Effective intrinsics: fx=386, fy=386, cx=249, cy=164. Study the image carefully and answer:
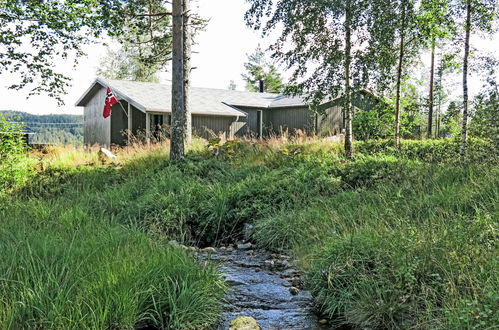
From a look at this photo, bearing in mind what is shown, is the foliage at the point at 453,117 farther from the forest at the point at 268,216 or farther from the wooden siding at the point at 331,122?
the wooden siding at the point at 331,122

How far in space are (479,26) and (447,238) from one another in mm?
10063

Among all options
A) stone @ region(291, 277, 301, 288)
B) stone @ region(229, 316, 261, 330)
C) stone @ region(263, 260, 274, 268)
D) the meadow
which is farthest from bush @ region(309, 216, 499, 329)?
stone @ region(263, 260, 274, 268)

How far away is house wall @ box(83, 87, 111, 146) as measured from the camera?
20.4 m

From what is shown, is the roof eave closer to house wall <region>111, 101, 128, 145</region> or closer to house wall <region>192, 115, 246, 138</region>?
house wall <region>111, 101, 128, 145</region>

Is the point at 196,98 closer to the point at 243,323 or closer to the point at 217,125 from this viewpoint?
the point at 217,125

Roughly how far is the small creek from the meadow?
0.18 meters

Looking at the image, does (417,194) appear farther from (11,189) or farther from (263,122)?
(263,122)

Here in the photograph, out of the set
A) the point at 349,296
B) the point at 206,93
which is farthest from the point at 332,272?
the point at 206,93

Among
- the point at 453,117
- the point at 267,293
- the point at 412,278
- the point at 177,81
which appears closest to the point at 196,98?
the point at 177,81

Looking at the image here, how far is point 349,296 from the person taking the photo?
11.2ft

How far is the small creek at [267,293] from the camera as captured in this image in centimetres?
343

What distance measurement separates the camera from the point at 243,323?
10.6 ft

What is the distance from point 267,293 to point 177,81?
772 cm

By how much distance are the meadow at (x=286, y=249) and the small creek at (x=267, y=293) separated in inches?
7.1
